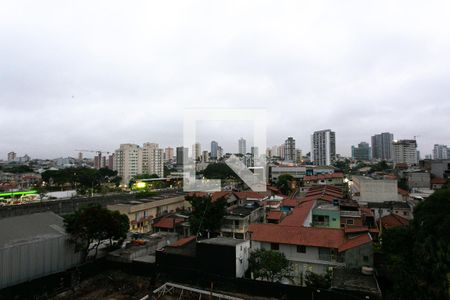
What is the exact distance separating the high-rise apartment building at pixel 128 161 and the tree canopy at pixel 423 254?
6297cm

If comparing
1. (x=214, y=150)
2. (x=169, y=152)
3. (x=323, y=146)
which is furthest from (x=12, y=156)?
(x=323, y=146)

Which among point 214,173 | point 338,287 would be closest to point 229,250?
point 338,287

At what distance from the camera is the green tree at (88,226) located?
12.2m

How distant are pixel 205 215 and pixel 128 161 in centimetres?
5440

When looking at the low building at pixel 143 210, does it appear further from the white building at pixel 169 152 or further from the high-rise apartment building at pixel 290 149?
the white building at pixel 169 152

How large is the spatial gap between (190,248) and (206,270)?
205cm

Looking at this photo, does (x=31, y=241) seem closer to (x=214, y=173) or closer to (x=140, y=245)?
(x=140, y=245)

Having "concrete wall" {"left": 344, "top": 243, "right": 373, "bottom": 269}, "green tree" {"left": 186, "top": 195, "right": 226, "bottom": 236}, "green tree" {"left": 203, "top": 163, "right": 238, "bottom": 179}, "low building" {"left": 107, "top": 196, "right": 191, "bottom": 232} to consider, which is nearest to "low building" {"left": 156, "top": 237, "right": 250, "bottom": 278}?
"concrete wall" {"left": 344, "top": 243, "right": 373, "bottom": 269}

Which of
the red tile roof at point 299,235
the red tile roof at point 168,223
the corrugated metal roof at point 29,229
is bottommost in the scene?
the red tile roof at point 168,223

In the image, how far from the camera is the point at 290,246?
1227cm

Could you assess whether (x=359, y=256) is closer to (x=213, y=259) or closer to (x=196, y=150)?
(x=213, y=259)

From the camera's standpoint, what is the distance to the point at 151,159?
232ft

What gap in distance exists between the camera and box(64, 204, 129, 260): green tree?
1218 centimetres

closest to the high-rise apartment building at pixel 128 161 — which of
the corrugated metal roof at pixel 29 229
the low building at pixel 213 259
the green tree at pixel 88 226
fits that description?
the corrugated metal roof at pixel 29 229
